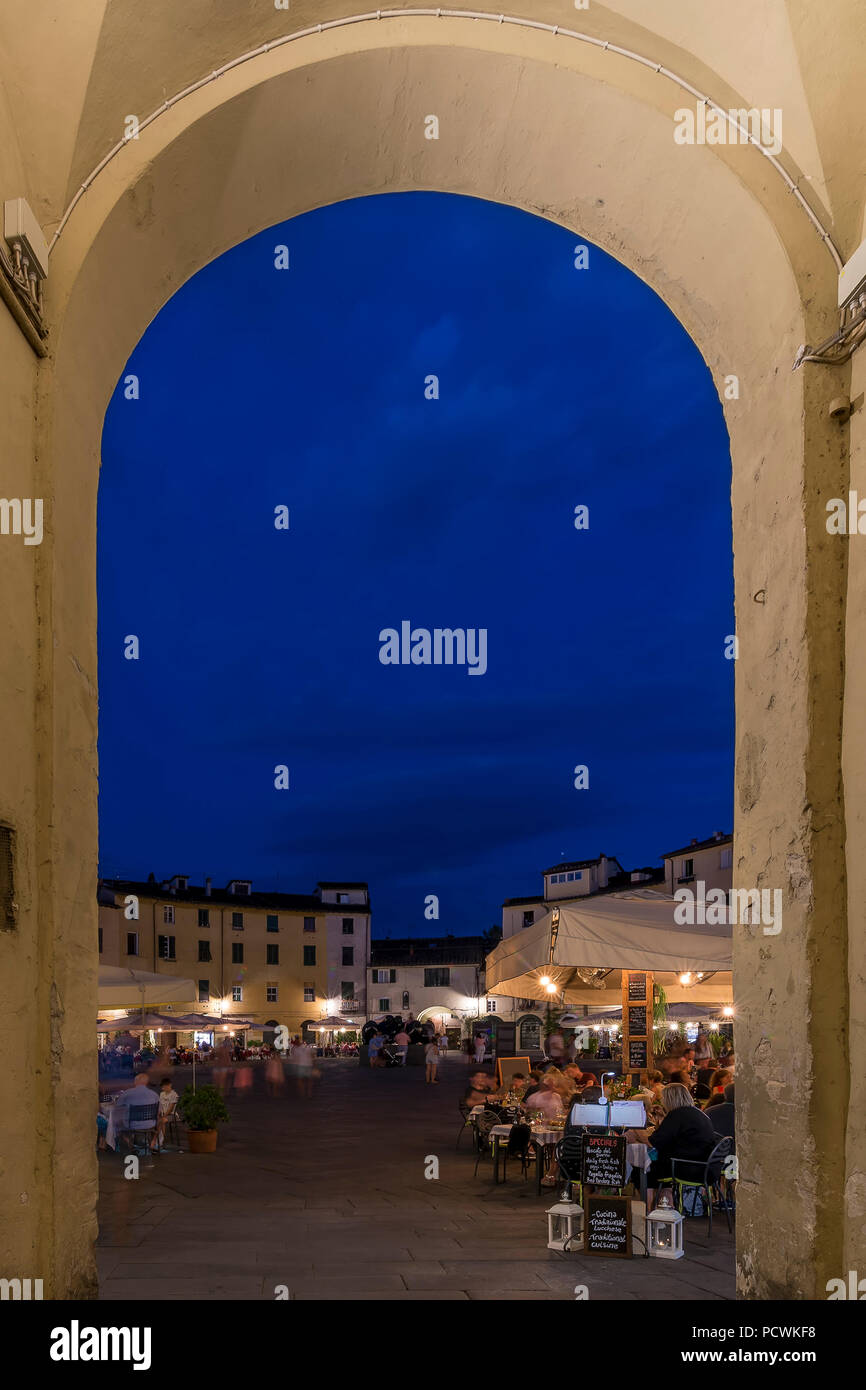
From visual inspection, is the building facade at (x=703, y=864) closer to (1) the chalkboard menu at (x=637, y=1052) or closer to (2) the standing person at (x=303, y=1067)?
(2) the standing person at (x=303, y=1067)

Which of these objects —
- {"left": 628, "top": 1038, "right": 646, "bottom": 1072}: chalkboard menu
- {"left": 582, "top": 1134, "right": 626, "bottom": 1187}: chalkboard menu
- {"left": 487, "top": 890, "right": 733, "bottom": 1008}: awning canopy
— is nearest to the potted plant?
{"left": 487, "top": 890, "right": 733, "bottom": 1008}: awning canopy

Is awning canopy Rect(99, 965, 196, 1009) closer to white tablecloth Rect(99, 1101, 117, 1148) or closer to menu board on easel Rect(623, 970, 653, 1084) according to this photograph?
white tablecloth Rect(99, 1101, 117, 1148)

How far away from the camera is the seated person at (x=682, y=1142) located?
8070 millimetres

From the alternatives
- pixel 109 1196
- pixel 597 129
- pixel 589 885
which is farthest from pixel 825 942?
pixel 589 885

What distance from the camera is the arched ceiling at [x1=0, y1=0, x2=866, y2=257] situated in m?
3.92

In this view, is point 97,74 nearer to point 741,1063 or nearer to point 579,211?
point 579,211

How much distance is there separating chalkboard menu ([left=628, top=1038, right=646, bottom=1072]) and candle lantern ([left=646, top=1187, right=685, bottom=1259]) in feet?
14.5

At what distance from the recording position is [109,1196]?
9.59 meters

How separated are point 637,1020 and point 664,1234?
4395 millimetres

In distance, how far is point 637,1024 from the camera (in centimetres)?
1159

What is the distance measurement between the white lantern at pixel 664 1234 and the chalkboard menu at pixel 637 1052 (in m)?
4.47

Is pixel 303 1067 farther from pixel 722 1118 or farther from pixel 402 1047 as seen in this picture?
pixel 722 1118

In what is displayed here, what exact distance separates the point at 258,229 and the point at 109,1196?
817cm
